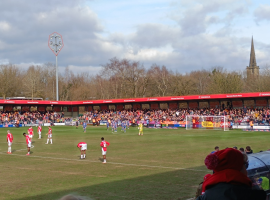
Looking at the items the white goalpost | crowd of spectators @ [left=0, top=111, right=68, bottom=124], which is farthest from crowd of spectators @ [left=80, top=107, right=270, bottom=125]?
crowd of spectators @ [left=0, top=111, right=68, bottom=124]

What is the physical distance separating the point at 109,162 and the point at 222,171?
17258 millimetres

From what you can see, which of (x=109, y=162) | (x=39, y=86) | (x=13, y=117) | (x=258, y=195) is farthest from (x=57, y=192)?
(x=39, y=86)

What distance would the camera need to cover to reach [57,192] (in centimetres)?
1261

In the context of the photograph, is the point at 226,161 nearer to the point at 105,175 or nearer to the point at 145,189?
the point at 145,189

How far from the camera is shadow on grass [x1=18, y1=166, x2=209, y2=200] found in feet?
38.9

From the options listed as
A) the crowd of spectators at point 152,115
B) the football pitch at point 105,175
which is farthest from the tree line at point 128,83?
the football pitch at point 105,175

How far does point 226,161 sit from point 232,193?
1.15 ft

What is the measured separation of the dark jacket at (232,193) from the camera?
3262 mm

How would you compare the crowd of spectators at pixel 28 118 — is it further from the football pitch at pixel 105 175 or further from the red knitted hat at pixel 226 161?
the red knitted hat at pixel 226 161

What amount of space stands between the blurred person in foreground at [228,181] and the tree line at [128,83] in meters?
74.4

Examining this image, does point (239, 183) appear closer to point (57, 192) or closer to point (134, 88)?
point (57, 192)

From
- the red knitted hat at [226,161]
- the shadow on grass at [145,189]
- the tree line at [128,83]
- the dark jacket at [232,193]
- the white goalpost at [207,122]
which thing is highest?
the tree line at [128,83]

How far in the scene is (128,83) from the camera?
8881 cm

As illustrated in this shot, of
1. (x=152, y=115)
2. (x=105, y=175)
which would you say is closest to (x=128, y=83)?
(x=152, y=115)
